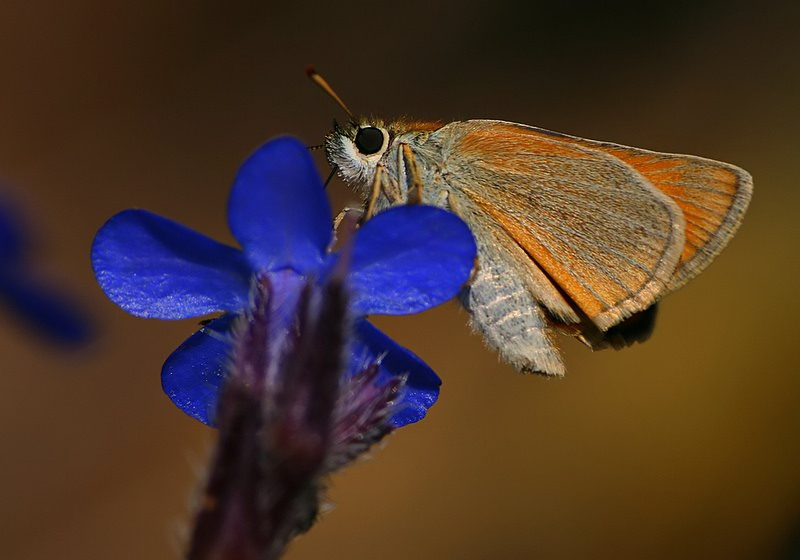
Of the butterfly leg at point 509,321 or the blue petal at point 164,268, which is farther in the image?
the butterfly leg at point 509,321

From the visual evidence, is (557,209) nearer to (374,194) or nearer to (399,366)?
(374,194)

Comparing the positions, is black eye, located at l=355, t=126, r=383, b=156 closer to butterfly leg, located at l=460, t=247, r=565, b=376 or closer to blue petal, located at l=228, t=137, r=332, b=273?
butterfly leg, located at l=460, t=247, r=565, b=376

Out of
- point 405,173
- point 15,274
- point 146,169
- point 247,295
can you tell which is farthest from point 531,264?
point 146,169

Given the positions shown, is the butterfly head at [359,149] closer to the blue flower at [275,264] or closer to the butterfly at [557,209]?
the butterfly at [557,209]

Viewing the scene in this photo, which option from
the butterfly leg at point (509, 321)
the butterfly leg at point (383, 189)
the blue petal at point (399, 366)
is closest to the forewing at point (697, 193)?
the butterfly leg at point (509, 321)

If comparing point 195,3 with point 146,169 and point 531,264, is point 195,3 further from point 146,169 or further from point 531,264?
point 531,264

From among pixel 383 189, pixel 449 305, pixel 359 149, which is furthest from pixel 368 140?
pixel 449 305
